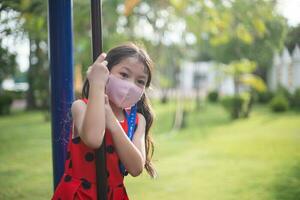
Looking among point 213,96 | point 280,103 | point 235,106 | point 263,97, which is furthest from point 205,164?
point 213,96

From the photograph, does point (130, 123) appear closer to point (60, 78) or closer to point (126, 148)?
point (126, 148)

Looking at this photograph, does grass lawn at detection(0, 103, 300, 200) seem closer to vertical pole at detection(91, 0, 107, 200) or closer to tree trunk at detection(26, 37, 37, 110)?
vertical pole at detection(91, 0, 107, 200)

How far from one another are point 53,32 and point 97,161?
866 millimetres

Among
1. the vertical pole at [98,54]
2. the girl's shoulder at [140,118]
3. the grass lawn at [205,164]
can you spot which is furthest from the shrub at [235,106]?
the vertical pole at [98,54]

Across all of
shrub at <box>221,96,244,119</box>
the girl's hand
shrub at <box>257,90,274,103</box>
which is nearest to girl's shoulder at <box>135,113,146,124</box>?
the girl's hand

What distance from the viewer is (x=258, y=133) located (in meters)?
6.37

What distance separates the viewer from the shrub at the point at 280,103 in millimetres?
5797

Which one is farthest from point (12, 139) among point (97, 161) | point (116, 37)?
point (97, 161)

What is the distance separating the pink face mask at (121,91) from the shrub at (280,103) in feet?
15.7

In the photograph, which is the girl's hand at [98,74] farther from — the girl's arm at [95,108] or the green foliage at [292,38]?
the green foliage at [292,38]

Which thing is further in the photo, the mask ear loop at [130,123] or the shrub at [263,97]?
the shrub at [263,97]

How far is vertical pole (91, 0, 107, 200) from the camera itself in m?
1.14

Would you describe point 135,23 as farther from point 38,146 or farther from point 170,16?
point 38,146

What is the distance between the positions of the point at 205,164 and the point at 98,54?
129 inches
